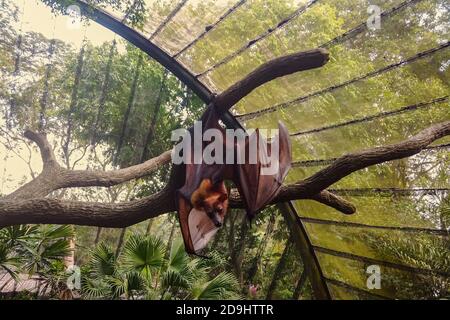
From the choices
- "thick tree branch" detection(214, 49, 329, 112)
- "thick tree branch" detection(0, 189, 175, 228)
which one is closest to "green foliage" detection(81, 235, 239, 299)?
"thick tree branch" detection(0, 189, 175, 228)

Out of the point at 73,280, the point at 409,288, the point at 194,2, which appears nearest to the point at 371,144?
the point at 409,288

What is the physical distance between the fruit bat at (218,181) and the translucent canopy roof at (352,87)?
3.26 m

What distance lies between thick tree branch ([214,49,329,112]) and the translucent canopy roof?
11.1 ft

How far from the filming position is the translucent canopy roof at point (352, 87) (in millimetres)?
4898

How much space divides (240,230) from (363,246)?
4.72 m

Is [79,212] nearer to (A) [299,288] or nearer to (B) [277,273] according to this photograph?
(A) [299,288]

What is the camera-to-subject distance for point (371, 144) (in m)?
5.92

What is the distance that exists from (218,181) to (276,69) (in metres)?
0.80

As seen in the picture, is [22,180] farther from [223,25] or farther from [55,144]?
[223,25]

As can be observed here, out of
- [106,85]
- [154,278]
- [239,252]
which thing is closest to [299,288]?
[239,252]

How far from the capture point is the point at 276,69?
1.99m

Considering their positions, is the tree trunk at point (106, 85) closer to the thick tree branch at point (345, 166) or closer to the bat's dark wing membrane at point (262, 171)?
the bat's dark wing membrane at point (262, 171)

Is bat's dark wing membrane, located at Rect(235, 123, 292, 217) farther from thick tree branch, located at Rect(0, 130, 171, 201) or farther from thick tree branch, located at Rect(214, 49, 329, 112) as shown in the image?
thick tree branch, located at Rect(0, 130, 171, 201)

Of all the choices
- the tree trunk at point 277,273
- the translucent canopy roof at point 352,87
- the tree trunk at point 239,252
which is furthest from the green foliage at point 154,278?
the tree trunk at point 239,252
